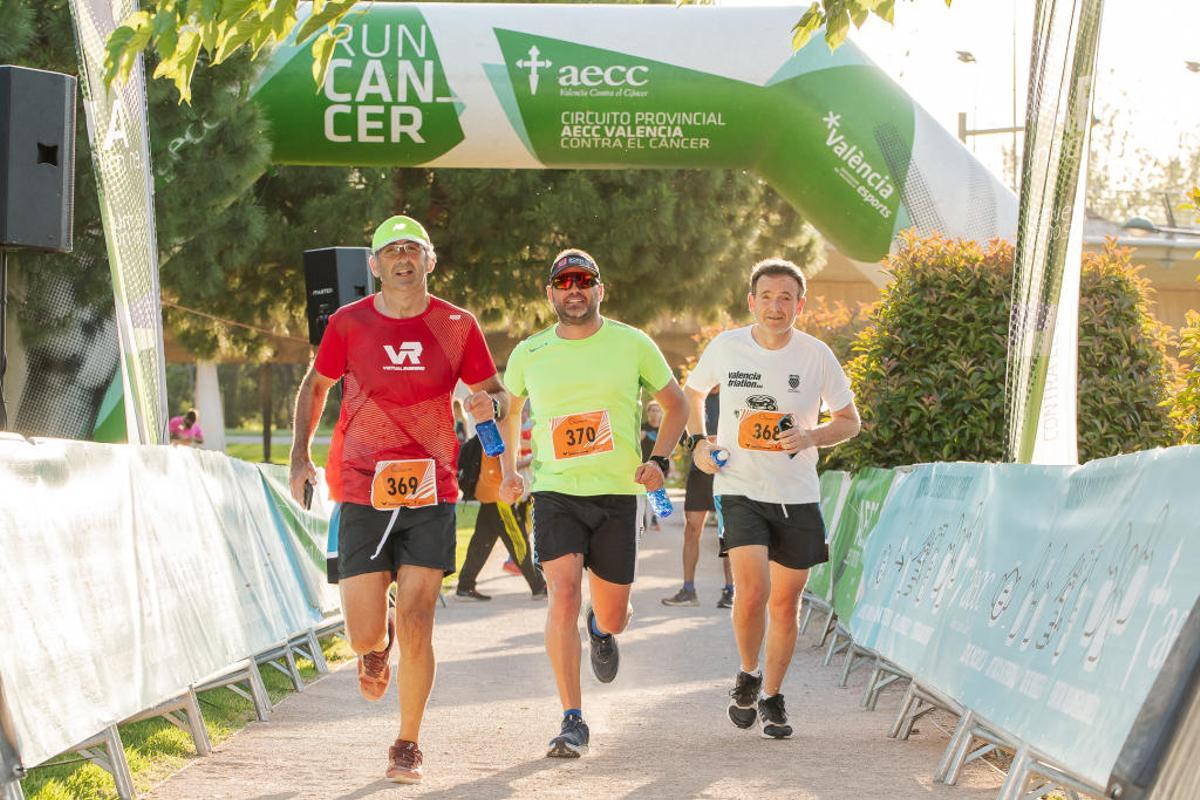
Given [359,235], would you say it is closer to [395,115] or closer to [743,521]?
[395,115]

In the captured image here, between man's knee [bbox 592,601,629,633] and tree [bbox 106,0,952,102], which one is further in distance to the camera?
man's knee [bbox 592,601,629,633]

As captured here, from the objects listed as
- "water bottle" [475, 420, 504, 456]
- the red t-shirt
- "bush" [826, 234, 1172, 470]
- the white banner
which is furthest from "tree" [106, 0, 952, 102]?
"bush" [826, 234, 1172, 470]

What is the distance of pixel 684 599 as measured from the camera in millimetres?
15109

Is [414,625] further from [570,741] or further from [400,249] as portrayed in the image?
[400,249]

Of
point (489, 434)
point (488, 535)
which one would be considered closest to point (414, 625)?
point (489, 434)

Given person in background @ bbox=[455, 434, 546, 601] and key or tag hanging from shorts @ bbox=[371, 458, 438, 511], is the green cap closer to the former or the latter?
key or tag hanging from shorts @ bbox=[371, 458, 438, 511]

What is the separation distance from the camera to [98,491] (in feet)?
20.2

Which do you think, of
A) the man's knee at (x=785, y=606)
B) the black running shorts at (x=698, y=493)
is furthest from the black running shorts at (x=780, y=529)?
the black running shorts at (x=698, y=493)

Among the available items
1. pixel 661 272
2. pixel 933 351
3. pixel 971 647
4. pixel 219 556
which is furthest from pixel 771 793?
pixel 661 272

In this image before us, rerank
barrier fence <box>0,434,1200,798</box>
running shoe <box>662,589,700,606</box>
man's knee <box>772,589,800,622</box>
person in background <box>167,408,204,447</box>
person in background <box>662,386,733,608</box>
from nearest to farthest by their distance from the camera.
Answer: barrier fence <box>0,434,1200,798</box>, man's knee <box>772,589,800,622</box>, person in background <box>662,386,733,608</box>, running shoe <box>662,589,700,606</box>, person in background <box>167,408,204,447</box>

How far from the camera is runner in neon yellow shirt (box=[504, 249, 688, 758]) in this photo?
7422 mm

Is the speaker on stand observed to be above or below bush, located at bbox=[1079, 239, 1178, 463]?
above

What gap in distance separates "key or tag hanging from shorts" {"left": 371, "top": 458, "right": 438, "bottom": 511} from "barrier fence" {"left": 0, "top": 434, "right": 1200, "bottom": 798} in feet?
2.99

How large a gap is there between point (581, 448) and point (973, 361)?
15.8 ft
